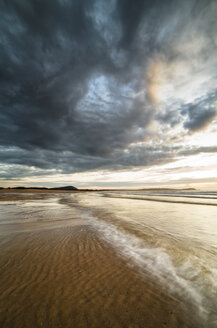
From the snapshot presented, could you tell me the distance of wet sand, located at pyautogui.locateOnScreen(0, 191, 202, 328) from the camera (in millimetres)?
2561

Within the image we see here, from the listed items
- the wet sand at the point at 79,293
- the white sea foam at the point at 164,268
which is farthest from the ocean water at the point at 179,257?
the wet sand at the point at 79,293

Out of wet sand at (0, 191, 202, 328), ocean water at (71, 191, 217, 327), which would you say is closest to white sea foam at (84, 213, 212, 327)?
ocean water at (71, 191, 217, 327)

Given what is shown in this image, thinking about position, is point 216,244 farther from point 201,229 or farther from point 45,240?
point 45,240

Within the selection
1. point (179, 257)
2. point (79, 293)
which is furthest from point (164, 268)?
point (79, 293)

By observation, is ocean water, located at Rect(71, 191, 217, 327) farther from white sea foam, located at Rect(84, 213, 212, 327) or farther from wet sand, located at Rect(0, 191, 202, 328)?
wet sand, located at Rect(0, 191, 202, 328)

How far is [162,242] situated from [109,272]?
3197 millimetres

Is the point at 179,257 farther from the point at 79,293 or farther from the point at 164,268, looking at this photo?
the point at 79,293

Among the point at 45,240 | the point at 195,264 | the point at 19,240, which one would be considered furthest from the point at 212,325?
the point at 19,240

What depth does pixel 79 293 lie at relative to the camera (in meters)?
3.25

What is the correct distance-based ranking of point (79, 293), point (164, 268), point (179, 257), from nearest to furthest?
point (79, 293) → point (164, 268) → point (179, 257)

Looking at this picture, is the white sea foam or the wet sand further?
the white sea foam

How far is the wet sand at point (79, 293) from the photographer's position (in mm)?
2561

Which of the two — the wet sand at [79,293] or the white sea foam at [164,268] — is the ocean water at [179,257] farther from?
the wet sand at [79,293]

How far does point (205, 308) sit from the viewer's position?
9.19ft
